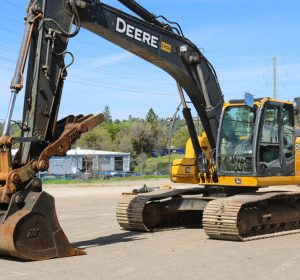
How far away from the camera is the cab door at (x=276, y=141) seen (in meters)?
11.3

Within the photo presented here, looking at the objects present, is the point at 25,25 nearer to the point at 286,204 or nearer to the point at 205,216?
the point at 205,216

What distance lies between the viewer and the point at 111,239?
1084 centimetres

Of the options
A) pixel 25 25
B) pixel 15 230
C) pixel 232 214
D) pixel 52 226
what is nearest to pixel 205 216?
pixel 232 214

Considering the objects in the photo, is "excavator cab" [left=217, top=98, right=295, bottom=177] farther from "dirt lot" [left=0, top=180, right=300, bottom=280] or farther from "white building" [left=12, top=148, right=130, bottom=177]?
"white building" [left=12, top=148, right=130, bottom=177]

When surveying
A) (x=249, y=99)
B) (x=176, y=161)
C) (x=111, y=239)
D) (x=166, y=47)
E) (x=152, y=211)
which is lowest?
(x=111, y=239)

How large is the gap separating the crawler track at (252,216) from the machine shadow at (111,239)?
1550 millimetres

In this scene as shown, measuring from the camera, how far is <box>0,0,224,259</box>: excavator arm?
326 inches

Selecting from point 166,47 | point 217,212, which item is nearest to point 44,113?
point 166,47

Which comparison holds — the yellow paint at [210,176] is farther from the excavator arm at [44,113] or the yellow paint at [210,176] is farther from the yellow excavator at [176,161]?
the excavator arm at [44,113]

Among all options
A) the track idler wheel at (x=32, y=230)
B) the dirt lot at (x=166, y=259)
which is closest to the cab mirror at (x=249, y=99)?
the dirt lot at (x=166, y=259)

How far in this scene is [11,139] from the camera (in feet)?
27.6

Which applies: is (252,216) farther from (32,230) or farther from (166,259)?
(32,230)

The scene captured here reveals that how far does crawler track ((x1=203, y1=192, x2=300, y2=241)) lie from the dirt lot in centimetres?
26

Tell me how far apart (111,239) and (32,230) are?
2887mm
